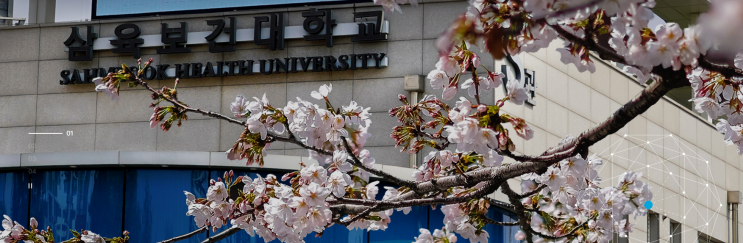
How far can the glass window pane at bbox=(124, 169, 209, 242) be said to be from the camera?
44.1 feet

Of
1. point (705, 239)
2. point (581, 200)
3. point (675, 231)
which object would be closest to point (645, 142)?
point (675, 231)

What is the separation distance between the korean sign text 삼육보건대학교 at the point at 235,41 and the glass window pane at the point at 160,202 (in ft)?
19.1

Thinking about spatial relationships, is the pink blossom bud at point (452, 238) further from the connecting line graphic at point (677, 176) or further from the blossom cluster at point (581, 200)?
the connecting line graphic at point (677, 176)

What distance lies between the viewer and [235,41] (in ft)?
63.7

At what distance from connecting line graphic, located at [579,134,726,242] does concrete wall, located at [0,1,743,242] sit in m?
0.08

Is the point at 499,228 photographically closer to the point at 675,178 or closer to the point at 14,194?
the point at 14,194

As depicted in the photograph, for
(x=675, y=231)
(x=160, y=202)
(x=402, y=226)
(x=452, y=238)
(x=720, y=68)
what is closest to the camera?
(x=720, y=68)

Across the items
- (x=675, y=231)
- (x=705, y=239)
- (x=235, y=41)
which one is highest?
(x=235, y=41)

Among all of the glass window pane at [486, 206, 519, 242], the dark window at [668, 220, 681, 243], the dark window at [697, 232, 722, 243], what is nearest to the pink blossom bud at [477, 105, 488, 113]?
the glass window pane at [486, 206, 519, 242]

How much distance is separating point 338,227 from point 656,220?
11.7m

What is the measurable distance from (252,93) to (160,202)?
6065 millimetres

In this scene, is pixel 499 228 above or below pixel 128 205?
below

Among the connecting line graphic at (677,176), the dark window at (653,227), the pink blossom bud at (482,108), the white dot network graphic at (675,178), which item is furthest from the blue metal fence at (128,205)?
the dark window at (653,227)

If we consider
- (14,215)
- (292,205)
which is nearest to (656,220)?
(14,215)
